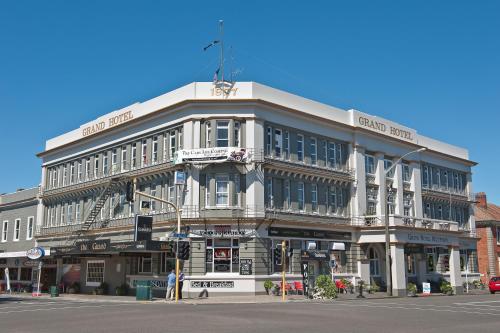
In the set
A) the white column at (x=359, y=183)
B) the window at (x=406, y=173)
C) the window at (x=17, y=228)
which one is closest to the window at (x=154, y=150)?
the white column at (x=359, y=183)

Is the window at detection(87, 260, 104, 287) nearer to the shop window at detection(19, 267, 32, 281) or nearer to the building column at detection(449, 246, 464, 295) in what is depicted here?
the shop window at detection(19, 267, 32, 281)

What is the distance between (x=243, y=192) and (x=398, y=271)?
12.7 metres

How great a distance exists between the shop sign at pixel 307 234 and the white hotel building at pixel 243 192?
0.09 metres

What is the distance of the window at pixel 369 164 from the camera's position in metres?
45.5

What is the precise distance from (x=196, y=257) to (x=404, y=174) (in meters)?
22.1

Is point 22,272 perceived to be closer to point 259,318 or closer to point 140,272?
point 140,272

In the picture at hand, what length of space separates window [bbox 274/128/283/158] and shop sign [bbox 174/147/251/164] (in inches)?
119

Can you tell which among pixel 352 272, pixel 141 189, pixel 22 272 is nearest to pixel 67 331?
pixel 141 189

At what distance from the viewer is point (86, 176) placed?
4722 centimetres

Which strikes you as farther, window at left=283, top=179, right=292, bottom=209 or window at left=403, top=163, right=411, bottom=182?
window at left=403, top=163, right=411, bottom=182

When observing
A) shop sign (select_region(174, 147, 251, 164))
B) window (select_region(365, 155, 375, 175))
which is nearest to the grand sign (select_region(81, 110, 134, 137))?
shop sign (select_region(174, 147, 251, 164))

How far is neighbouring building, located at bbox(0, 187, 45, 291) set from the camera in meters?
52.6

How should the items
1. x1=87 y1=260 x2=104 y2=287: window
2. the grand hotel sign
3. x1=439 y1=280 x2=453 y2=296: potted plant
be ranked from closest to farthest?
x1=439 y1=280 x2=453 y2=296: potted plant < x1=87 y1=260 x2=104 y2=287: window < the grand hotel sign

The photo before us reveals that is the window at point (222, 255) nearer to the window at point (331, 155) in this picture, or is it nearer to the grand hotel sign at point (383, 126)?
the window at point (331, 155)
